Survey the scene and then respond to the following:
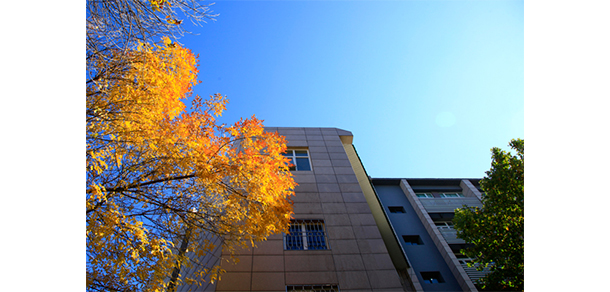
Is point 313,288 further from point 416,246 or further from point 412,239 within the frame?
point 412,239

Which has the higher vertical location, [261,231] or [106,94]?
[106,94]

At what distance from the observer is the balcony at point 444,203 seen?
21308 millimetres

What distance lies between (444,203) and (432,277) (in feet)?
24.7

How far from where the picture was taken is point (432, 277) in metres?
16.1

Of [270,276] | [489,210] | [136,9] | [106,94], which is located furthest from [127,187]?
[489,210]

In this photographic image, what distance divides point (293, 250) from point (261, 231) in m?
3.62

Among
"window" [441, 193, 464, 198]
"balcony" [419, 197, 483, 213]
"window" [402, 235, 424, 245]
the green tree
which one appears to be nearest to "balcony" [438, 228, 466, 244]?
"window" [402, 235, 424, 245]

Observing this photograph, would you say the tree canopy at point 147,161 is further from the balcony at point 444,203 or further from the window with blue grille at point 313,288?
the balcony at point 444,203

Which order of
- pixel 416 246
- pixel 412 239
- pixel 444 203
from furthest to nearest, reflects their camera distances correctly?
1. pixel 444 203
2. pixel 412 239
3. pixel 416 246

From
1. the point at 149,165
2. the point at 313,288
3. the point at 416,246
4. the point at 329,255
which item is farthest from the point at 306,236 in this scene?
the point at 416,246

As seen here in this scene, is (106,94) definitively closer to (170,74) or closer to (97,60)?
(97,60)

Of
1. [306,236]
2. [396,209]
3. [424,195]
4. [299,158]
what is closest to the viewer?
[306,236]

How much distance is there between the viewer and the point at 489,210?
469 inches

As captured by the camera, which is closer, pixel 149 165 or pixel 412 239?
pixel 149 165
